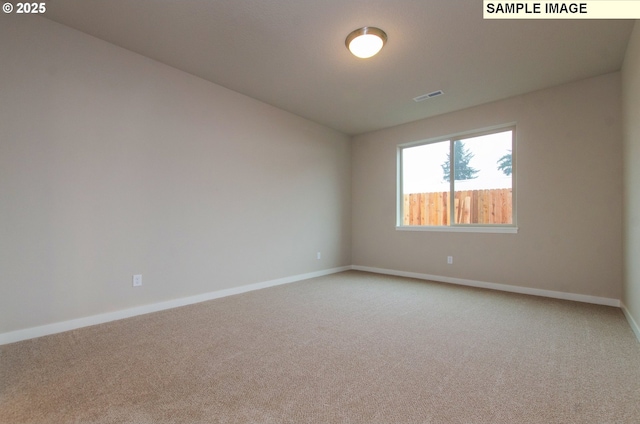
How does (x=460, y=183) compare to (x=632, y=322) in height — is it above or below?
above

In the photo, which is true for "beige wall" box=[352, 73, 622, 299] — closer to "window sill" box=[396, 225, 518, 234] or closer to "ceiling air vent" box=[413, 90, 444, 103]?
"window sill" box=[396, 225, 518, 234]

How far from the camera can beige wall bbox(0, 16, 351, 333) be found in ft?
7.48

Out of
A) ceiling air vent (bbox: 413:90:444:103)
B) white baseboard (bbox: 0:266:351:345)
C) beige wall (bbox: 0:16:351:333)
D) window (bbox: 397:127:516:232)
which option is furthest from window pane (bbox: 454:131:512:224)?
white baseboard (bbox: 0:266:351:345)

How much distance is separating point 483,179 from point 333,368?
11.7 ft

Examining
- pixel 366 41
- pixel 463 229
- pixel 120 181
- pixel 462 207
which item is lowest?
pixel 463 229

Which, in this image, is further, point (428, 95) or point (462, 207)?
point (462, 207)

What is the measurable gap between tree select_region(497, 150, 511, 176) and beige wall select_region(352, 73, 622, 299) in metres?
0.16

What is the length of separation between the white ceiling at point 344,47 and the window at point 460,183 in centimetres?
71

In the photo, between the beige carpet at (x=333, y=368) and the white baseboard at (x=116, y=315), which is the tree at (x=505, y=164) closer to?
the beige carpet at (x=333, y=368)

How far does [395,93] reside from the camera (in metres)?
3.73

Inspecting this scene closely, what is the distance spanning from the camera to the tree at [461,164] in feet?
14.2

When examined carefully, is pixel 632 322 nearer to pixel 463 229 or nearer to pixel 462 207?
pixel 463 229

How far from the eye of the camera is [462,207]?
4363mm

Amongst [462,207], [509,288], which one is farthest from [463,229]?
[509,288]
